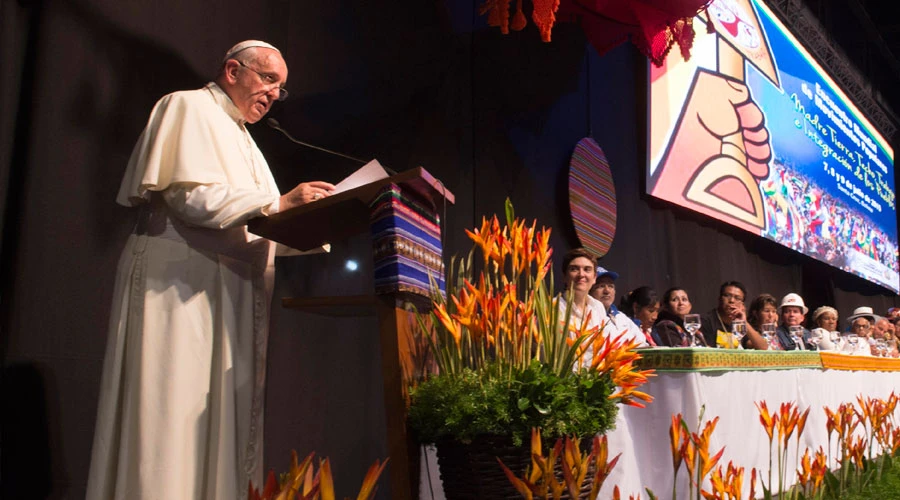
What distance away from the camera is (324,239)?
69.2 inches

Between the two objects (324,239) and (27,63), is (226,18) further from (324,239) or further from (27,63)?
(324,239)

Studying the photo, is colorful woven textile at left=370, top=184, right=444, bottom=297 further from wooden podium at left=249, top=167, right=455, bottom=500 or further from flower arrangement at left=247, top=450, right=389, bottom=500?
flower arrangement at left=247, top=450, right=389, bottom=500

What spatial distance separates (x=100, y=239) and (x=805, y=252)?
6369mm

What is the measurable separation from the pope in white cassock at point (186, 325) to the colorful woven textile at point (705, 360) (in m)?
1.08

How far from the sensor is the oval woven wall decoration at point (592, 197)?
14.4 feet

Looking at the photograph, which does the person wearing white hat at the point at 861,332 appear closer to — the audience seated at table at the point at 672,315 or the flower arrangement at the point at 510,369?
the audience seated at table at the point at 672,315

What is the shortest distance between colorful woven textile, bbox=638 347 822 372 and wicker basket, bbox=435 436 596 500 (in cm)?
72

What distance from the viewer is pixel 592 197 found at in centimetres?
451

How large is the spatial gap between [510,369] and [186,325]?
662 millimetres

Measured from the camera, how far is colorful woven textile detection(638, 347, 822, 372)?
7.03 feet

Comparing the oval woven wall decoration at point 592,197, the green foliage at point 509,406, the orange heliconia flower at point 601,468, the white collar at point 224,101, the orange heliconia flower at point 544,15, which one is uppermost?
the orange heliconia flower at point 544,15

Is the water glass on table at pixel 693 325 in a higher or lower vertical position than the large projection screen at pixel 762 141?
lower

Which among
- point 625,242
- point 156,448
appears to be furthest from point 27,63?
point 625,242

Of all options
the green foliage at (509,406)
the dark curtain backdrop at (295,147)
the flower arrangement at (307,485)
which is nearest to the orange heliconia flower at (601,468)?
the flower arrangement at (307,485)
